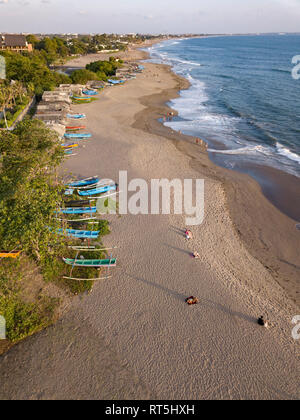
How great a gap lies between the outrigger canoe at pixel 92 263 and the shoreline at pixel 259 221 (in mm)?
9870

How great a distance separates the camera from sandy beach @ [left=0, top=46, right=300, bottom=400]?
1073 centimetres

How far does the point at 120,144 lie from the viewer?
32250 millimetres

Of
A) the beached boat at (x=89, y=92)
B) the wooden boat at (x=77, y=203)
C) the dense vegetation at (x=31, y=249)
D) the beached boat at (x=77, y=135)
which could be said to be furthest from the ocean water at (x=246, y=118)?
the dense vegetation at (x=31, y=249)

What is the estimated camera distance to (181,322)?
12961mm

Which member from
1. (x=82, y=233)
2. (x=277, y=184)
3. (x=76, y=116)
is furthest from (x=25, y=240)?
(x=76, y=116)

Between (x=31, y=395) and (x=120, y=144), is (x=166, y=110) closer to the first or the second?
(x=120, y=144)

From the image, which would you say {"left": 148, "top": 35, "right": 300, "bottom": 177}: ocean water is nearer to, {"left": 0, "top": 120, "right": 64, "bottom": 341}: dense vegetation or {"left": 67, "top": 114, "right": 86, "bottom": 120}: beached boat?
{"left": 67, "top": 114, "right": 86, "bottom": 120}: beached boat

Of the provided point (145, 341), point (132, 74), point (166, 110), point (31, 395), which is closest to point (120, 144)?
point (166, 110)

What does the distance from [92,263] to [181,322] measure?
252 inches

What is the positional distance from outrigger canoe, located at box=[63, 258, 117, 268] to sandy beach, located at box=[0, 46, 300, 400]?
61 cm

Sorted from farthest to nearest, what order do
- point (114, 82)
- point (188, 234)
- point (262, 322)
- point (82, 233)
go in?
point (114, 82) < point (188, 234) < point (82, 233) < point (262, 322)

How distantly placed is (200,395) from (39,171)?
1758cm

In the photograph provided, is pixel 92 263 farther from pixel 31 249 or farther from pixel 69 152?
pixel 69 152
